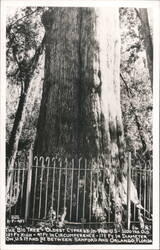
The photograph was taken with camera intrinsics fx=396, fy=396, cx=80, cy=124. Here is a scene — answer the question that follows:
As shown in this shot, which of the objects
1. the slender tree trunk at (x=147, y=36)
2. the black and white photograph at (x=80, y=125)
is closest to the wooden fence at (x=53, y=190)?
the black and white photograph at (x=80, y=125)

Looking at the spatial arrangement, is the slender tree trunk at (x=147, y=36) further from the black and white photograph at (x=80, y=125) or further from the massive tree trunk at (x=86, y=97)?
the massive tree trunk at (x=86, y=97)

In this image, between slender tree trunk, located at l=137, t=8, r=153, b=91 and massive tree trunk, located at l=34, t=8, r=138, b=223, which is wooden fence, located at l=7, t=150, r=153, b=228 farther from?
slender tree trunk, located at l=137, t=8, r=153, b=91

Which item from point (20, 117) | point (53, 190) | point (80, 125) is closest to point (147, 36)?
point (80, 125)

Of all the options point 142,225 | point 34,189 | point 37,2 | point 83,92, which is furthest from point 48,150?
point 37,2

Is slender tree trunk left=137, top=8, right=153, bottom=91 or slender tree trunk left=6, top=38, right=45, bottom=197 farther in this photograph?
slender tree trunk left=137, top=8, right=153, bottom=91

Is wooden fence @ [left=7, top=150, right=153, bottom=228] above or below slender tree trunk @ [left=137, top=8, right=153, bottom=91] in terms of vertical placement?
below

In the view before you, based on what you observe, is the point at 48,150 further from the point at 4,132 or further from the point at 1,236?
the point at 1,236

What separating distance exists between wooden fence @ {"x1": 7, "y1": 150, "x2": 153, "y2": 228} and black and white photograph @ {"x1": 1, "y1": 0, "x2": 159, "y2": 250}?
0.01m

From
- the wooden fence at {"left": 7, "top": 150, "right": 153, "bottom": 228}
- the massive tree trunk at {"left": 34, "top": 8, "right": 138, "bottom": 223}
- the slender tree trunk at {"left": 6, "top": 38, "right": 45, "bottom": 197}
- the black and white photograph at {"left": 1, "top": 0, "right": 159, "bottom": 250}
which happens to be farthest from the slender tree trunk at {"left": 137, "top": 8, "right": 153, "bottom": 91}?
the wooden fence at {"left": 7, "top": 150, "right": 153, "bottom": 228}

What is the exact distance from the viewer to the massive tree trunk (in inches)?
170

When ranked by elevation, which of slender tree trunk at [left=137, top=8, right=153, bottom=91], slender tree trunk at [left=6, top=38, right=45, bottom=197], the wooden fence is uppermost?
slender tree trunk at [left=137, top=8, right=153, bottom=91]

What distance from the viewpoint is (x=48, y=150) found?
4305 millimetres

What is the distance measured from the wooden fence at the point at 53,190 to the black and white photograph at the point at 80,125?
0.01 m

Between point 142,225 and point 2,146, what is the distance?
175cm
